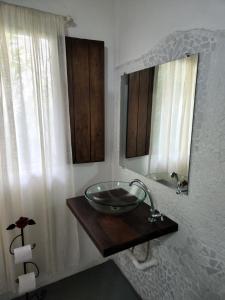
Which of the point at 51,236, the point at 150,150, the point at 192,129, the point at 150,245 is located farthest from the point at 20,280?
the point at 192,129

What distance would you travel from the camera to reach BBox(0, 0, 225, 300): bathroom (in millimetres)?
991

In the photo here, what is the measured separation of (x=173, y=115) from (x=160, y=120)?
0.13m

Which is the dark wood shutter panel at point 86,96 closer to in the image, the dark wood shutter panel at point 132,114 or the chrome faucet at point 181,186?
the dark wood shutter panel at point 132,114

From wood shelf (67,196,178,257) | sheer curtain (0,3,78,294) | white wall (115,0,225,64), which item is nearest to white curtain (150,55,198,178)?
white wall (115,0,225,64)

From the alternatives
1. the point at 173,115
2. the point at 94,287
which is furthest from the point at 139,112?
the point at 94,287

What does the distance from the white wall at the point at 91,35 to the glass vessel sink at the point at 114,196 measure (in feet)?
0.54

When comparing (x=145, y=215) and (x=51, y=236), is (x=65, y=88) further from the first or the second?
(x=51, y=236)

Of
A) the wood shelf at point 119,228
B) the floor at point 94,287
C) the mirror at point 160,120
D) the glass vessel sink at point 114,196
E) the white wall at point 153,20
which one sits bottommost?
the floor at point 94,287

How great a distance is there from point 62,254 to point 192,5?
2.07m

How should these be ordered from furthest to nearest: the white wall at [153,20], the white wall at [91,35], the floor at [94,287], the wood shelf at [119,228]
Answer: the floor at [94,287]
the white wall at [91,35]
the wood shelf at [119,228]
the white wall at [153,20]

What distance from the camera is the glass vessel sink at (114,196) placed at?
1.37 meters

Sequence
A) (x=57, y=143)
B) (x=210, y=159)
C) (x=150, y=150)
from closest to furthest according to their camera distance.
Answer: (x=210, y=159) < (x=150, y=150) < (x=57, y=143)

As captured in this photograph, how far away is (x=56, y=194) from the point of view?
65.4 inches

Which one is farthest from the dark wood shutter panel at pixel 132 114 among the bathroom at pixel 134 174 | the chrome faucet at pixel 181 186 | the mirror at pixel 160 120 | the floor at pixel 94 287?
the floor at pixel 94 287
